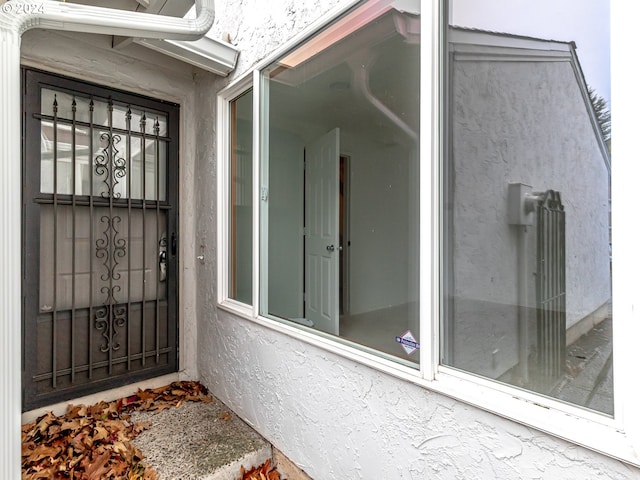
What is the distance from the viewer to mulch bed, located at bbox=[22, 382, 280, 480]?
1.60 metres

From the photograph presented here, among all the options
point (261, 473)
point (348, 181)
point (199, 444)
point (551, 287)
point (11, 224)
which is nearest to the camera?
point (551, 287)

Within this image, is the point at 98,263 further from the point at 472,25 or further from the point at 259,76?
the point at 472,25

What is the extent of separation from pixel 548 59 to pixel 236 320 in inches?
81.0

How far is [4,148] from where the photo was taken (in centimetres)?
109

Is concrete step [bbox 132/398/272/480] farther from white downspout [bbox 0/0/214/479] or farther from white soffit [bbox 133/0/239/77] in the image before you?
white soffit [bbox 133/0/239/77]

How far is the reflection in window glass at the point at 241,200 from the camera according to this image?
2.16m

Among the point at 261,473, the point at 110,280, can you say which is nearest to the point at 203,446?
the point at 261,473

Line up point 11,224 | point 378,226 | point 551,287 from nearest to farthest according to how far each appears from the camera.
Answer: point 551,287, point 11,224, point 378,226

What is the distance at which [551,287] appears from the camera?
101cm

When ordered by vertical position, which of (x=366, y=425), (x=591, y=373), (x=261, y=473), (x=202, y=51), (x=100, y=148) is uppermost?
(x=202, y=51)

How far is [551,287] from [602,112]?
510mm

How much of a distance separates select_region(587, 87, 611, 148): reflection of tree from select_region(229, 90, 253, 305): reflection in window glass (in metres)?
1.73

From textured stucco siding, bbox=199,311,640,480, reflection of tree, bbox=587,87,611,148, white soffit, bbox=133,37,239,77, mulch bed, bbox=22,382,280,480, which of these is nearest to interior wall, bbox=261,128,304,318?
textured stucco siding, bbox=199,311,640,480

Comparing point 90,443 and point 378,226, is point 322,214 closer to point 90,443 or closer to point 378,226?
point 378,226
